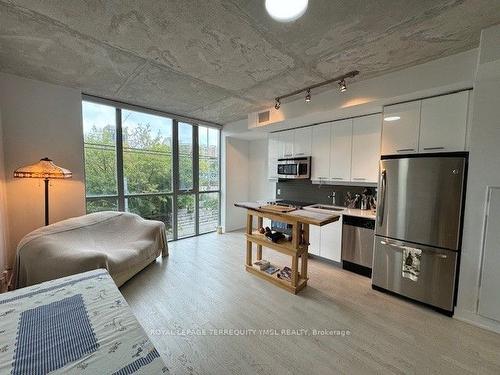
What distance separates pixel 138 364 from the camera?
924 mm

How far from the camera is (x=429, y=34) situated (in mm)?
1789

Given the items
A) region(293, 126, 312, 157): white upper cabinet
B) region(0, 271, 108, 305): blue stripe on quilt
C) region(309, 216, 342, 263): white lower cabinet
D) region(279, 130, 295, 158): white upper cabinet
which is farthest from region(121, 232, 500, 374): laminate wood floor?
region(279, 130, 295, 158): white upper cabinet

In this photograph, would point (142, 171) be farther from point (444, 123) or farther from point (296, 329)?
point (444, 123)

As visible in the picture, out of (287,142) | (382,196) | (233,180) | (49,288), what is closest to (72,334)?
(49,288)

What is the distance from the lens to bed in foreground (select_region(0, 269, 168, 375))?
92 cm

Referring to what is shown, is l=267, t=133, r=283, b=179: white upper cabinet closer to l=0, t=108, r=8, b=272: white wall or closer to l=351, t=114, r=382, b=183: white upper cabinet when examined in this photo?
l=351, t=114, r=382, b=183: white upper cabinet

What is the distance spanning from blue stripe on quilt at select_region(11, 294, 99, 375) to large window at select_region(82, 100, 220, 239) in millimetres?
2599

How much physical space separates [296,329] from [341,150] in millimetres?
2574

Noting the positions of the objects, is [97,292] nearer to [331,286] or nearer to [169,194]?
[331,286]

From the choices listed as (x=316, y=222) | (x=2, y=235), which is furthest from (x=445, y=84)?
(x=2, y=235)

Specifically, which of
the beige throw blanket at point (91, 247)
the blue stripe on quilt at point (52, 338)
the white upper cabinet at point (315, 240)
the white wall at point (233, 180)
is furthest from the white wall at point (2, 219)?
the white upper cabinet at point (315, 240)

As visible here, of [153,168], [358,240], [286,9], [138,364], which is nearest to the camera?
[138,364]

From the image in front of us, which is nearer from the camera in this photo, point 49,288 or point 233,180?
point 49,288

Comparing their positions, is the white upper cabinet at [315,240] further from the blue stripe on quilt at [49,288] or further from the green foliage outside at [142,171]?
the blue stripe on quilt at [49,288]
